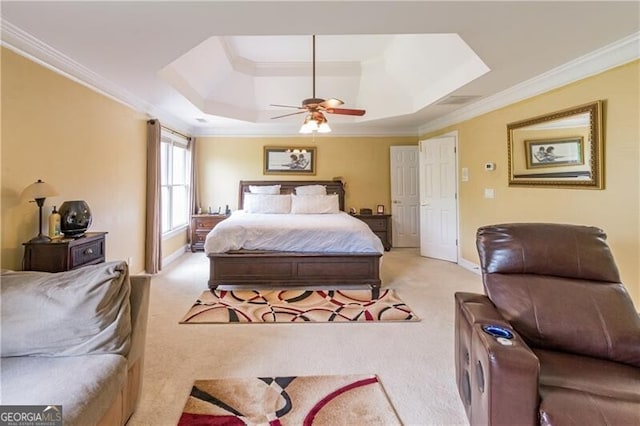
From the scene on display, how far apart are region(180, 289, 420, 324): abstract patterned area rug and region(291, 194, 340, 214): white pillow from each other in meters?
2.03

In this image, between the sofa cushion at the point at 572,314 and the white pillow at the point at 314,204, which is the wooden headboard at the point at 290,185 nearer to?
the white pillow at the point at 314,204

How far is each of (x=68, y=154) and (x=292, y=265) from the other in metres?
2.53

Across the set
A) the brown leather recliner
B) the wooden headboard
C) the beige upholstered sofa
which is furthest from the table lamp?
the wooden headboard

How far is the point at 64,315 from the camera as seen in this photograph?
1500 millimetres

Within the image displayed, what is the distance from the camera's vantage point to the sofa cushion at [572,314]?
1.56 meters

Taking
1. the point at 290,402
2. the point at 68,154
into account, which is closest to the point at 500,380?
the point at 290,402

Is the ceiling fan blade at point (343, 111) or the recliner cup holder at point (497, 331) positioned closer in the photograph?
the recliner cup holder at point (497, 331)

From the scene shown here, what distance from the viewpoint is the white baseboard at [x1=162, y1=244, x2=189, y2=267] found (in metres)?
5.08

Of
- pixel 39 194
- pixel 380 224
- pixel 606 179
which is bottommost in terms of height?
pixel 380 224

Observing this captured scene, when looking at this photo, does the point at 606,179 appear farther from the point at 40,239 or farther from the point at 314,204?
the point at 40,239

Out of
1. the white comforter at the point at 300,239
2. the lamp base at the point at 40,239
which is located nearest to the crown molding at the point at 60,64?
the lamp base at the point at 40,239

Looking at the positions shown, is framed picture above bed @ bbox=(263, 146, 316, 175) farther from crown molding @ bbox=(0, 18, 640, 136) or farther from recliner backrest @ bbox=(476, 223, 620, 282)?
recliner backrest @ bbox=(476, 223, 620, 282)

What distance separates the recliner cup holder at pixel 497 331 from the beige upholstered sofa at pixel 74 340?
1.77 metres

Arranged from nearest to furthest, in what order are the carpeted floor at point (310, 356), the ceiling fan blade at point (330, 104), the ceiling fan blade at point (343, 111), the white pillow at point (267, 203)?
the carpeted floor at point (310, 356)
the ceiling fan blade at point (330, 104)
the ceiling fan blade at point (343, 111)
the white pillow at point (267, 203)
